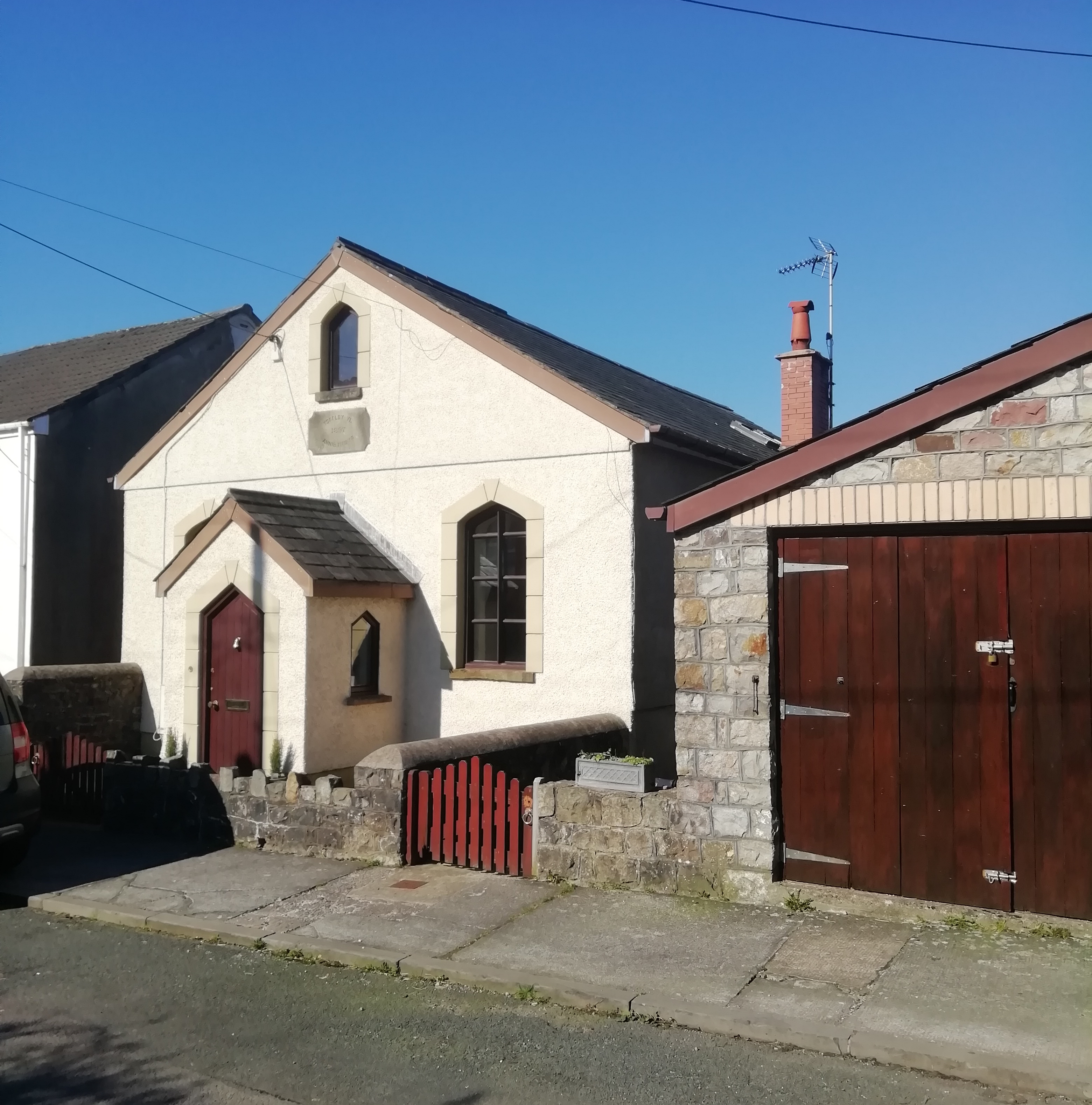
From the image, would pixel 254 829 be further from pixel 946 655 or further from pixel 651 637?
pixel 946 655

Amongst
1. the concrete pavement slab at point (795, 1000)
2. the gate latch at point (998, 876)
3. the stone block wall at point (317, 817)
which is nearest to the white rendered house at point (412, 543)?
the stone block wall at point (317, 817)

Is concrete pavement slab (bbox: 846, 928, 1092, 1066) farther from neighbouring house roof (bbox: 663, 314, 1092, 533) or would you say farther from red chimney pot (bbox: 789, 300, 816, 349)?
red chimney pot (bbox: 789, 300, 816, 349)

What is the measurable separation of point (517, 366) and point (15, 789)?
262 inches

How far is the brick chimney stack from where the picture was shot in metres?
16.0

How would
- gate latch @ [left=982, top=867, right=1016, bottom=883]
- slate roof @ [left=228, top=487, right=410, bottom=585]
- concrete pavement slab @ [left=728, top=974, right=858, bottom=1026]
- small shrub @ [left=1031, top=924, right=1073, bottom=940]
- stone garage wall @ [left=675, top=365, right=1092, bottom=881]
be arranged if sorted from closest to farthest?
concrete pavement slab @ [left=728, top=974, right=858, bottom=1026], small shrub @ [left=1031, top=924, right=1073, bottom=940], stone garage wall @ [left=675, top=365, right=1092, bottom=881], gate latch @ [left=982, top=867, right=1016, bottom=883], slate roof @ [left=228, top=487, right=410, bottom=585]

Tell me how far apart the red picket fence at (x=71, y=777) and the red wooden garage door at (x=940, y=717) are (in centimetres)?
729

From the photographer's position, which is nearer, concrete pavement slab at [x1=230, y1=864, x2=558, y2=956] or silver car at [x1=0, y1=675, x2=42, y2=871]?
concrete pavement slab at [x1=230, y1=864, x2=558, y2=956]

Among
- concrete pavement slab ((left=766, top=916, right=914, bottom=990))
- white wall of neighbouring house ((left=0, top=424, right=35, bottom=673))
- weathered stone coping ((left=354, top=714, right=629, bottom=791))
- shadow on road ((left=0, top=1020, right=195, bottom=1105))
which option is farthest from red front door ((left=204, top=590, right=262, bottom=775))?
concrete pavement slab ((left=766, top=916, right=914, bottom=990))

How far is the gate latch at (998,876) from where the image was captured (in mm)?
6902

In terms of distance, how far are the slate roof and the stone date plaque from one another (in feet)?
2.32

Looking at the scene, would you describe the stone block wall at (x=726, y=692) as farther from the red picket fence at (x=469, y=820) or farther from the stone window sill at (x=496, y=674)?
the stone window sill at (x=496, y=674)

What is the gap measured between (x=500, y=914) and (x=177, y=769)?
13.7ft

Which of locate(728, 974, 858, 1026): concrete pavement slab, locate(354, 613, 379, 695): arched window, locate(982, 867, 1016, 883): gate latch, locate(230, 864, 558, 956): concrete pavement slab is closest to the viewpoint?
locate(728, 974, 858, 1026): concrete pavement slab

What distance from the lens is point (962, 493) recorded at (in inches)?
277
